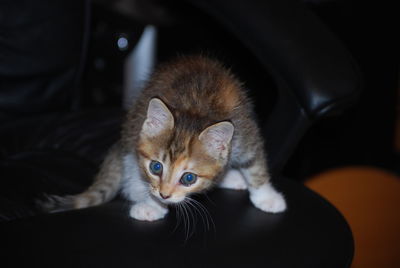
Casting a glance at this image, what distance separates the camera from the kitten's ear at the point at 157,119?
3.89ft

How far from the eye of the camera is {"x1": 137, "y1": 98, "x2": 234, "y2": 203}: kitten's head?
1.21 m

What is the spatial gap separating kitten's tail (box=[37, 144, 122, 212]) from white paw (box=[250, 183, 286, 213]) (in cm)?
37

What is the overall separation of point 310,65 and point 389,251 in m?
0.96

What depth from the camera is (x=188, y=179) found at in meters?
1.23

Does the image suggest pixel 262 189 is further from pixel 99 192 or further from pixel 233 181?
pixel 99 192

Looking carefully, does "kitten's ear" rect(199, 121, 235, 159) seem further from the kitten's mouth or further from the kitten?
the kitten's mouth

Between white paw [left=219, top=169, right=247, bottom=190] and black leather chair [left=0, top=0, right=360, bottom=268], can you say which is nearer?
black leather chair [left=0, top=0, right=360, bottom=268]

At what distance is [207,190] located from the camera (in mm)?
1279

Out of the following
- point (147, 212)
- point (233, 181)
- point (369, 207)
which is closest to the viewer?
point (147, 212)

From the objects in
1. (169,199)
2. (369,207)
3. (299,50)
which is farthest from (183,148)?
(369,207)

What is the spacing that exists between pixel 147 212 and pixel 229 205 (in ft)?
0.66

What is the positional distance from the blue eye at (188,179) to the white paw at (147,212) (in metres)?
0.08

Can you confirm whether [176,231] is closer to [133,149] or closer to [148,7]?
[133,149]

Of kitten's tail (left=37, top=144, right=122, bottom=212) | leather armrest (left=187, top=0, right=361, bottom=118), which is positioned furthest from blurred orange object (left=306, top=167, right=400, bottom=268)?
kitten's tail (left=37, top=144, right=122, bottom=212)
